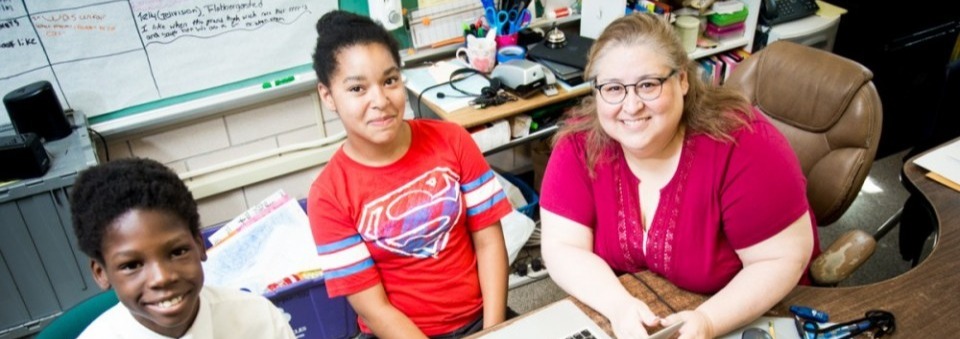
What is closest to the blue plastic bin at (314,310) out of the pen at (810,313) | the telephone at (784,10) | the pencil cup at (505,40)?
the pencil cup at (505,40)

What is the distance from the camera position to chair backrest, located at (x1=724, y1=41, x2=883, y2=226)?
142cm

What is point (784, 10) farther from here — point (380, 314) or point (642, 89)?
point (380, 314)

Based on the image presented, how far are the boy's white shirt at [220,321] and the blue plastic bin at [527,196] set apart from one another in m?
1.28

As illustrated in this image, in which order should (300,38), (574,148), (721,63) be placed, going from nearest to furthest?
(574,148) → (300,38) → (721,63)

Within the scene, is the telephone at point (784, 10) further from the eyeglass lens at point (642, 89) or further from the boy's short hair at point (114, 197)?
the boy's short hair at point (114, 197)

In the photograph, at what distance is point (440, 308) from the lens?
4.60 feet

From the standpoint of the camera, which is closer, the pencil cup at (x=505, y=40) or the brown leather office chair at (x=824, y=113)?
the brown leather office chair at (x=824, y=113)

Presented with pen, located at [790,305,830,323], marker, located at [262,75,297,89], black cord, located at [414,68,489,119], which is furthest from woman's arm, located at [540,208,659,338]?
marker, located at [262,75,297,89]

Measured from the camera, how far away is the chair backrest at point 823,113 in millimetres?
1417

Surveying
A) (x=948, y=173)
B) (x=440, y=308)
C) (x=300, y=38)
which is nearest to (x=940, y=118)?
(x=948, y=173)

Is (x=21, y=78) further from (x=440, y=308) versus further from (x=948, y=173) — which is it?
(x=948, y=173)

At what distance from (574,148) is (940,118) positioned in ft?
4.53

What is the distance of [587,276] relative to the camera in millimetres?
1170

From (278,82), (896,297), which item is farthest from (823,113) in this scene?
(278,82)
